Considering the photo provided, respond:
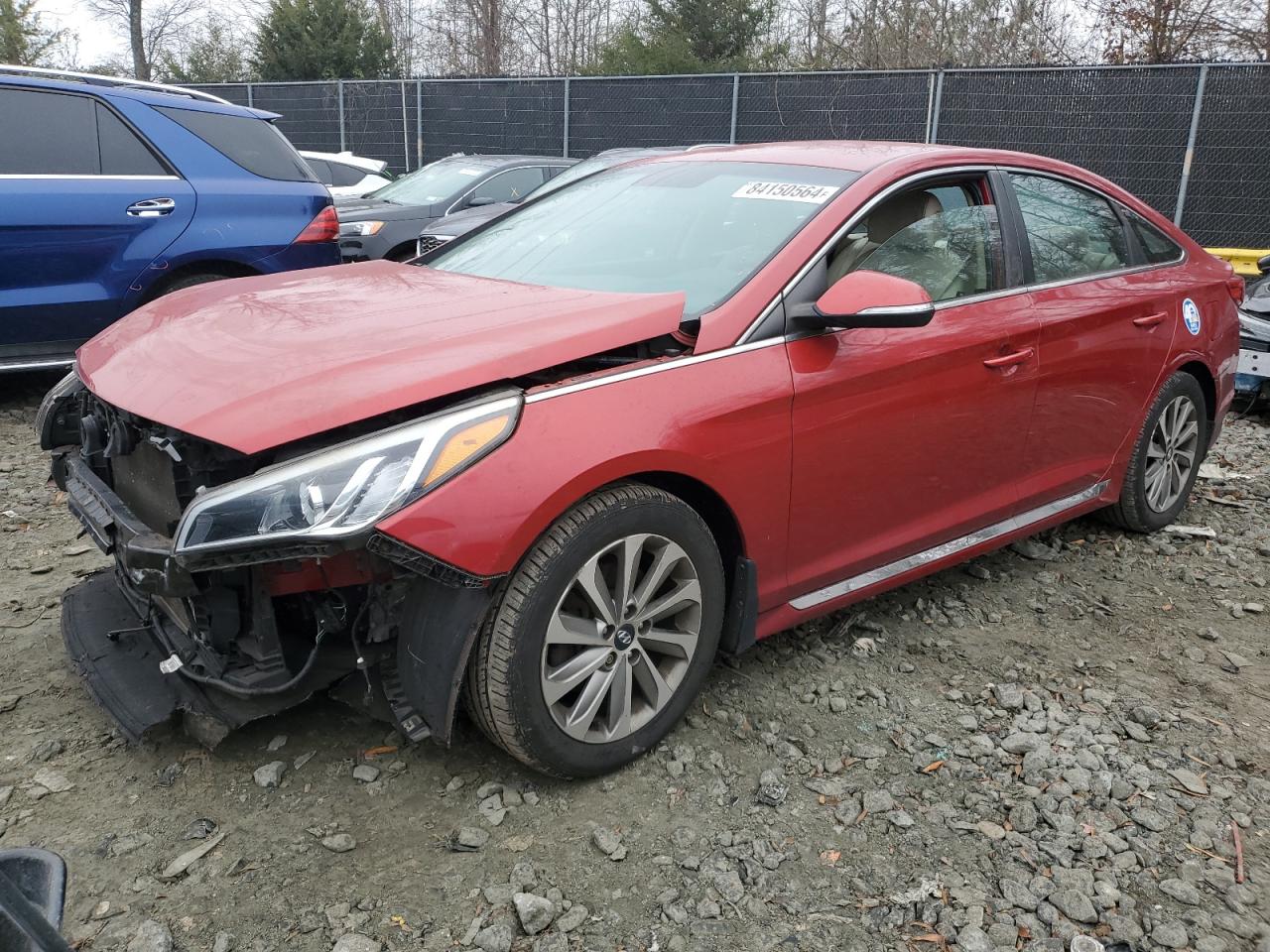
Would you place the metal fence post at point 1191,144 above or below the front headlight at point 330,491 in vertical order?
above

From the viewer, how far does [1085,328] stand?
3791 millimetres

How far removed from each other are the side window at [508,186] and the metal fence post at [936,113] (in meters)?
5.25

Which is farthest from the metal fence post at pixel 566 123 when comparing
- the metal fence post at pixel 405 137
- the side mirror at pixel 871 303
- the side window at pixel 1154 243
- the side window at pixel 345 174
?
the side mirror at pixel 871 303

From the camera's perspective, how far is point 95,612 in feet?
9.61

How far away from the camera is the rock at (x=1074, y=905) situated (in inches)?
91.4

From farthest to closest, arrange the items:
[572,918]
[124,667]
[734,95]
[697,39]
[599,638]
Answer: [697,39]
[734,95]
[124,667]
[599,638]
[572,918]

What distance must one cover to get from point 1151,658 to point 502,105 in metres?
15.5

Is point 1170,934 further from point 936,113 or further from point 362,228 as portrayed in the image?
point 936,113

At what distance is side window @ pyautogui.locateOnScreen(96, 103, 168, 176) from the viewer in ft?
19.4

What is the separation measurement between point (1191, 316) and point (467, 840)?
3657 mm

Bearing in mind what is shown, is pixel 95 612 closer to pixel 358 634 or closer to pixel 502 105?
pixel 358 634

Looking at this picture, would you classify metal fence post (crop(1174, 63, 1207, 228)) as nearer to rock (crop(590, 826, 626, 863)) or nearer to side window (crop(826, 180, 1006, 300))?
side window (crop(826, 180, 1006, 300))

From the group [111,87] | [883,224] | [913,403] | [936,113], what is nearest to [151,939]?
[913,403]

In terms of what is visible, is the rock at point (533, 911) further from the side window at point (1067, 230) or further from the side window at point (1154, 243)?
the side window at point (1154, 243)
